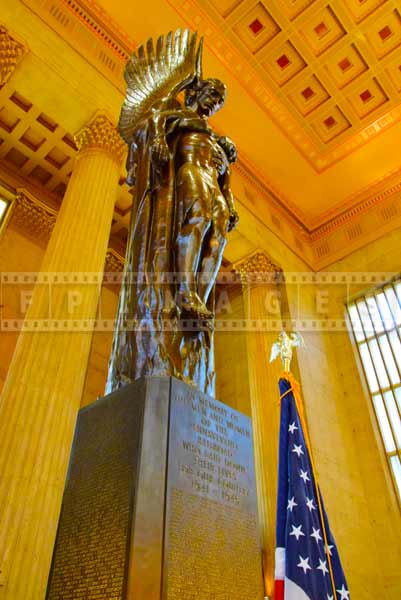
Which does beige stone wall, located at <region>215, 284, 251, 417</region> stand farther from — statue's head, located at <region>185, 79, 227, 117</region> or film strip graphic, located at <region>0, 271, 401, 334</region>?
statue's head, located at <region>185, 79, 227, 117</region>

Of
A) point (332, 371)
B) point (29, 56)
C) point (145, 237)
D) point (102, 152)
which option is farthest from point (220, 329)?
point (145, 237)

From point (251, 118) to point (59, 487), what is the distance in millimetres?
9796

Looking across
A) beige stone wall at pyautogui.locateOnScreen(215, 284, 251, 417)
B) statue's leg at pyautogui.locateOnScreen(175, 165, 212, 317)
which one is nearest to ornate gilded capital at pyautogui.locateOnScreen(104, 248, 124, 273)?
beige stone wall at pyautogui.locateOnScreen(215, 284, 251, 417)

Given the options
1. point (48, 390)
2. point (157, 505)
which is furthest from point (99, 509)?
point (48, 390)

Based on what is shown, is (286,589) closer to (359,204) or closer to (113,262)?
(113,262)

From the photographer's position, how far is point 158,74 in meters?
3.27

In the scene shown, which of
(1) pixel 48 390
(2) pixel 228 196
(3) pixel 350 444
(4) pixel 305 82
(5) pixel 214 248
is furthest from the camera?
(4) pixel 305 82

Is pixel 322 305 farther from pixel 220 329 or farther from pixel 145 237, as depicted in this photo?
pixel 145 237

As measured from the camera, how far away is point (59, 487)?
4.55 m

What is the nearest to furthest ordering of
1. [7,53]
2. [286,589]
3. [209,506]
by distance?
[209,506] → [286,589] → [7,53]

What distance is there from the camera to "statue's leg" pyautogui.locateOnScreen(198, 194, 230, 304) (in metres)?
2.58

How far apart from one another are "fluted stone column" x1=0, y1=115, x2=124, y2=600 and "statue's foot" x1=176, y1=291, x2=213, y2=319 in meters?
2.95

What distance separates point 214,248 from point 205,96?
48.9 inches

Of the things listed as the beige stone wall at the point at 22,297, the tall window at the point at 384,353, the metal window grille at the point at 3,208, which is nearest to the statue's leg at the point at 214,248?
the beige stone wall at the point at 22,297
